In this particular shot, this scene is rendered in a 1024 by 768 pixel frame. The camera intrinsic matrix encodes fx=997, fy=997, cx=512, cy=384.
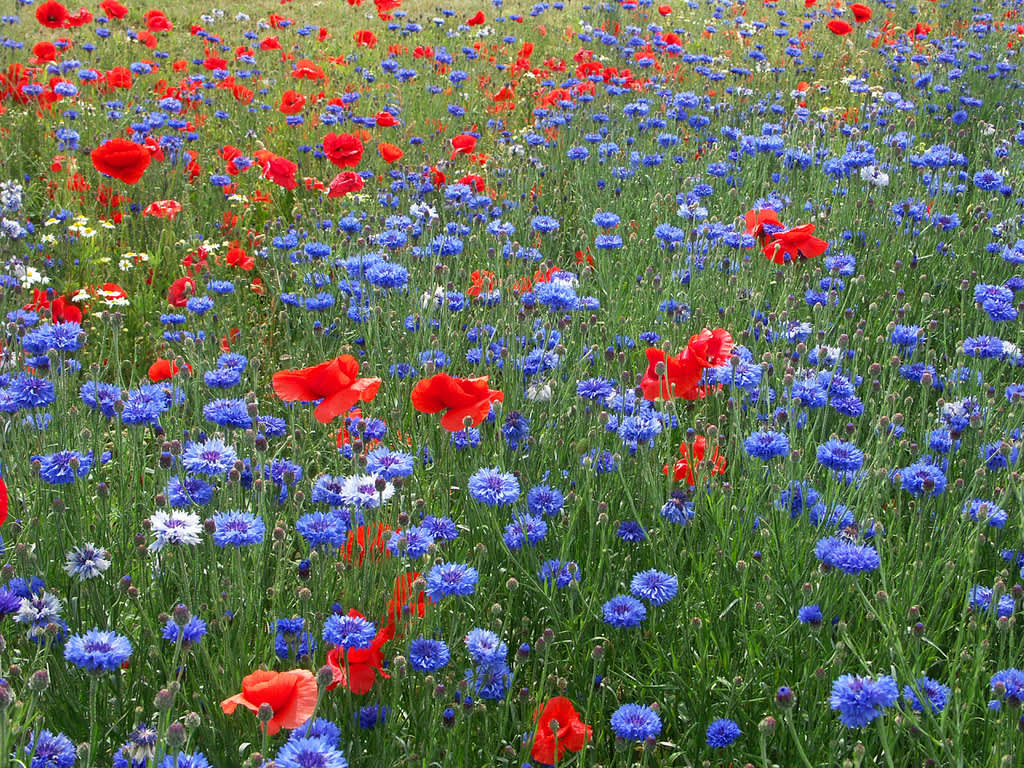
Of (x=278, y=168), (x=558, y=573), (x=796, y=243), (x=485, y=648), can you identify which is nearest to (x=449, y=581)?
(x=485, y=648)

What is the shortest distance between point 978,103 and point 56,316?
187 inches

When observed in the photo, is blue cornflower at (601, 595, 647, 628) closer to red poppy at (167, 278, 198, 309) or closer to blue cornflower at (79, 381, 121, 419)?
blue cornflower at (79, 381, 121, 419)

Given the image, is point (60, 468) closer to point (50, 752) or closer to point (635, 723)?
point (50, 752)

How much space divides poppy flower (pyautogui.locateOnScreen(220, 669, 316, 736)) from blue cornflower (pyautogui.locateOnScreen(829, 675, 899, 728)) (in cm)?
75

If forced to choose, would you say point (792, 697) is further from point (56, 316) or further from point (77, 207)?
point (77, 207)

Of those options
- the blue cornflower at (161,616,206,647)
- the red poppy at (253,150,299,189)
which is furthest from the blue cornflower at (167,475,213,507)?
the red poppy at (253,150,299,189)

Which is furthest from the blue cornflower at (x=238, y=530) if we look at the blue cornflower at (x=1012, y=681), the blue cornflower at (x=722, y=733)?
the blue cornflower at (x=1012, y=681)

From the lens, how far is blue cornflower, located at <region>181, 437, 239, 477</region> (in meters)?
1.88

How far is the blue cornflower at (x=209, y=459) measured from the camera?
74.1 inches

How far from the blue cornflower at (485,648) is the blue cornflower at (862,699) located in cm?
54

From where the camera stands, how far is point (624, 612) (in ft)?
5.99

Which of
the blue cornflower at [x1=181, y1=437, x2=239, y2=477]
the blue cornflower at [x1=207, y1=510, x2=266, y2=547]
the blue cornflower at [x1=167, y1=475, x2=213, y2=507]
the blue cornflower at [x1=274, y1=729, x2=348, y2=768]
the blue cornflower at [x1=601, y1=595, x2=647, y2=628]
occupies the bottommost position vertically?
the blue cornflower at [x1=601, y1=595, x2=647, y2=628]

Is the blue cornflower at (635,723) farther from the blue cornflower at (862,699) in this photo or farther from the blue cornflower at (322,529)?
the blue cornflower at (322,529)

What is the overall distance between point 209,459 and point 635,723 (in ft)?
3.04
